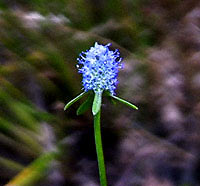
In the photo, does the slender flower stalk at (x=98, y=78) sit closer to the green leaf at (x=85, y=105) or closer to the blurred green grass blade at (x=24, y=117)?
the green leaf at (x=85, y=105)

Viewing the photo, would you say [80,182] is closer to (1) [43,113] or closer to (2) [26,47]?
(1) [43,113]

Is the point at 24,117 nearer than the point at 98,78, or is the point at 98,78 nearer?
the point at 98,78

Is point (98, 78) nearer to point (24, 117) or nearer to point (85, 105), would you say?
point (85, 105)

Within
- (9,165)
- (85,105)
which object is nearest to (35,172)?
(9,165)

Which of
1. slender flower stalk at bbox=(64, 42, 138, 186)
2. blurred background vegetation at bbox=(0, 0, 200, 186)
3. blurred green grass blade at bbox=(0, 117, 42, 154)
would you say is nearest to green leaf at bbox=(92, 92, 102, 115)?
slender flower stalk at bbox=(64, 42, 138, 186)

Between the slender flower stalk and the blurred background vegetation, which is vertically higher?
the blurred background vegetation

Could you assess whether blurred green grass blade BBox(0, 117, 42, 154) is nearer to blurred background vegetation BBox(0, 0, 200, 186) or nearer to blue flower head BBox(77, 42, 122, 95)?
blurred background vegetation BBox(0, 0, 200, 186)

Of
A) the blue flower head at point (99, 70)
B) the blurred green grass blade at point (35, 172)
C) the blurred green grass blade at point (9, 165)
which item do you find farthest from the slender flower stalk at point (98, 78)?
the blurred green grass blade at point (9, 165)
